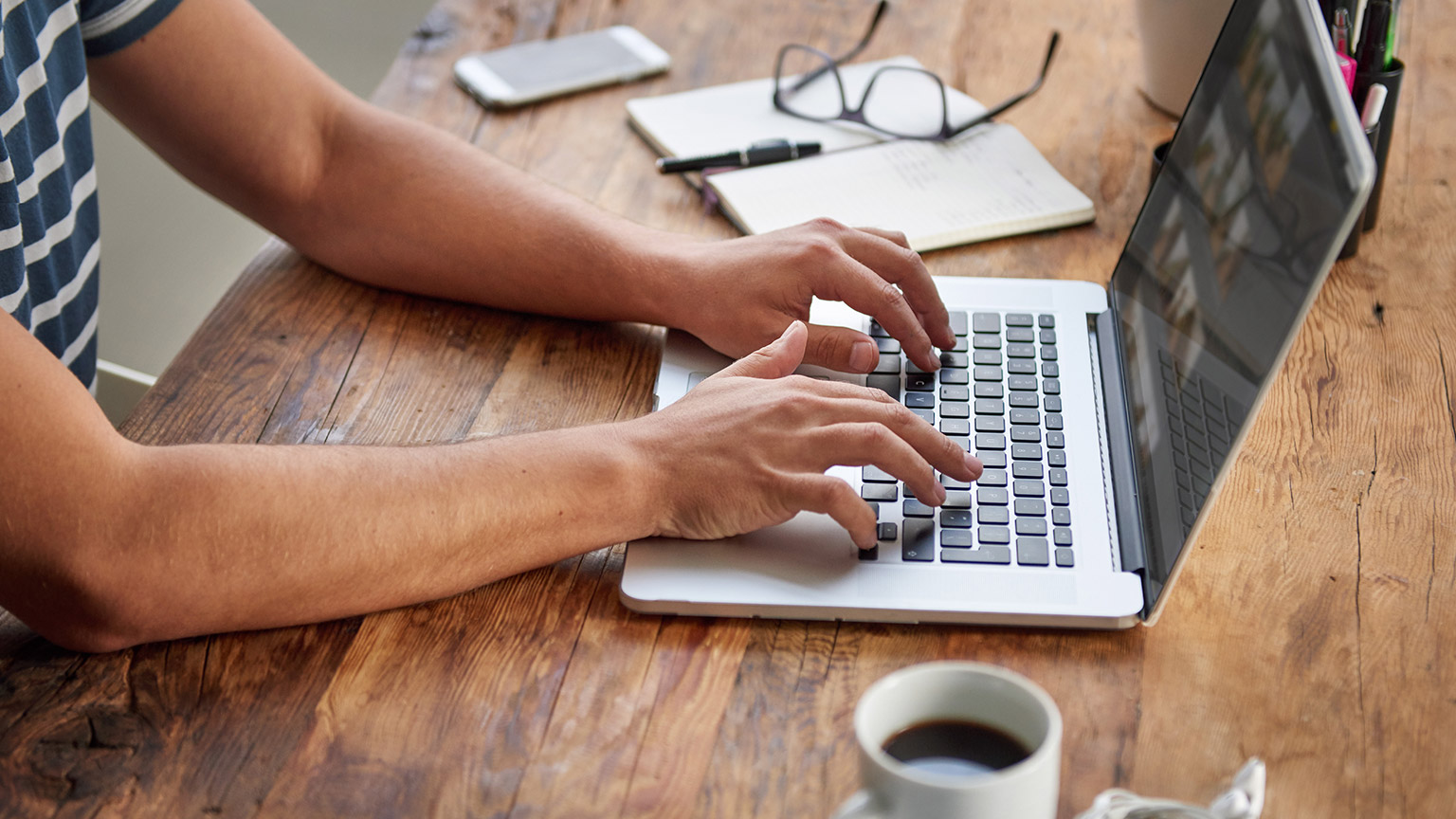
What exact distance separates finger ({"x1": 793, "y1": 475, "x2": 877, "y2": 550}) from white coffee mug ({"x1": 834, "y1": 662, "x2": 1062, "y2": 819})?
0.65ft

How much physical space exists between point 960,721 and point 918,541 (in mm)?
214

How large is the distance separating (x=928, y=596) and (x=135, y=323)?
157 cm

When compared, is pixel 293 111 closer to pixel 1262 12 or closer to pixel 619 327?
pixel 619 327

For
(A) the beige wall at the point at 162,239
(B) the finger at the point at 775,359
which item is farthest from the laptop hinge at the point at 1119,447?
(A) the beige wall at the point at 162,239

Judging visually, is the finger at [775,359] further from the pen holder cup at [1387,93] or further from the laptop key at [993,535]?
the pen holder cup at [1387,93]

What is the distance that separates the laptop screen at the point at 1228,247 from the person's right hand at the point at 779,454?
0.13 meters

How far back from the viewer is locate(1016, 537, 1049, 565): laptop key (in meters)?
0.74

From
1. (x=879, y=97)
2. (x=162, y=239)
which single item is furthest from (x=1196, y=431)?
(x=162, y=239)

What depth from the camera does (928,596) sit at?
72 centimetres

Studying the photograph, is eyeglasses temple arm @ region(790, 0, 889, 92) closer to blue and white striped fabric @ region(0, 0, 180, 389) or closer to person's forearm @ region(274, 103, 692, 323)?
person's forearm @ region(274, 103, 692, 323)

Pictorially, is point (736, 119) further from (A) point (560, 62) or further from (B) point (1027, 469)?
(B) point (1027, 469)

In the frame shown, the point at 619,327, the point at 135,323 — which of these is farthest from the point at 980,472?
the point at 135,323

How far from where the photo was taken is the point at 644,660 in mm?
700

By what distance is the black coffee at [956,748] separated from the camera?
1.76 ft
